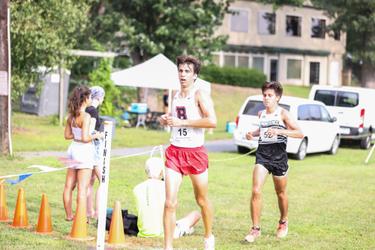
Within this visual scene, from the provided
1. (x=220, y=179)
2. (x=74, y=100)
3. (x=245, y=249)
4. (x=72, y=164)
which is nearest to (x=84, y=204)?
(x=72, y=164)

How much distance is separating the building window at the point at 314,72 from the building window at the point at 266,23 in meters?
5.63

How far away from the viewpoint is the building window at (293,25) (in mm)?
57906

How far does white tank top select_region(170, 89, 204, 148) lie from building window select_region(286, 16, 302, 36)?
50.5 metres

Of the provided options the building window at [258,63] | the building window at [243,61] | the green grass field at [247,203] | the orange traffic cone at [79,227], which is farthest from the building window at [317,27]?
the orange traffic cone at [79,227]

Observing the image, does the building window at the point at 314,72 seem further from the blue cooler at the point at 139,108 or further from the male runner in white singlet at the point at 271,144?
the male runner in white singlet at the point at 271,144

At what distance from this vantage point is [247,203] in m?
13.0

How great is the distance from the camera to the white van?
83.6 ft

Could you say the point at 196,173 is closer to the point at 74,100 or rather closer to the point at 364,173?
the point at 74,100

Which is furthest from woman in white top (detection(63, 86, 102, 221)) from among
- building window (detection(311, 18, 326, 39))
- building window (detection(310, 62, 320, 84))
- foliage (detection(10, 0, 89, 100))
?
building window (detection(310, 62, 320, 84))

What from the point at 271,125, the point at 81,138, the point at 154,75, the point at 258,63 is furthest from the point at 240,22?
the point at 81,138

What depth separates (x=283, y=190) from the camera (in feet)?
32.2

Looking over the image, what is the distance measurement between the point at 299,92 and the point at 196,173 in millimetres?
43523

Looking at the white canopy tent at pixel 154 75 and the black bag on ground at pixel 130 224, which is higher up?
the white canopy tent at pixel 154 75

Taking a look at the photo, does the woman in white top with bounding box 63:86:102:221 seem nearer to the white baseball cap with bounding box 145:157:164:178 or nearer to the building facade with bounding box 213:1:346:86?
the white baseball cap with bounding box 145:157:164:178
